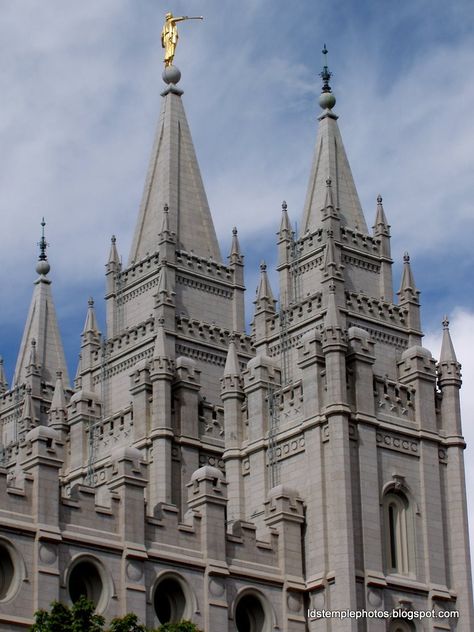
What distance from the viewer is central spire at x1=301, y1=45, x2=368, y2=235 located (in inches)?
2736

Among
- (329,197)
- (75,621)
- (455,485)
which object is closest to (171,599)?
(75,621)

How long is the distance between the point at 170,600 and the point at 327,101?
24.4 meters

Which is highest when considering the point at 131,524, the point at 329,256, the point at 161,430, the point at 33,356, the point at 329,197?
the point at 329,197

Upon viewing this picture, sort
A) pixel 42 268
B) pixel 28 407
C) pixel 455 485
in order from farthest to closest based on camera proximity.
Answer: pixel 42 268 < pixel 28 407 < pixel 455 485

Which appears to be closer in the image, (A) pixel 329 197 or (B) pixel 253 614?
(B) pixel 253 614

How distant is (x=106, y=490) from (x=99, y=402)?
22.6 feet

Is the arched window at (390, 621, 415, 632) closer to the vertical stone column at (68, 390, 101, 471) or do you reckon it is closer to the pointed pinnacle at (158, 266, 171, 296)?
the vertical stone column at (68, 390, 101, 471)

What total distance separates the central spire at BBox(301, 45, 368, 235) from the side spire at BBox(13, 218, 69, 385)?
49.7ft

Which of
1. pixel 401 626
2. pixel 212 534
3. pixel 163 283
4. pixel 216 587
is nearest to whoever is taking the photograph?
pixel 216 587

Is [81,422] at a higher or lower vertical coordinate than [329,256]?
lower

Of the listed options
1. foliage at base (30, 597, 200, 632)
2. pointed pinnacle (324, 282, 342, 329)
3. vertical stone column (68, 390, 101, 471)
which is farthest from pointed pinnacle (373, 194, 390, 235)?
foliage at base (30, 597, 200, 632)

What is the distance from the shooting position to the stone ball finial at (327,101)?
7281cm

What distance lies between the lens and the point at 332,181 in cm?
6988

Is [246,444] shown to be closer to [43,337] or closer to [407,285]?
[407,285]
